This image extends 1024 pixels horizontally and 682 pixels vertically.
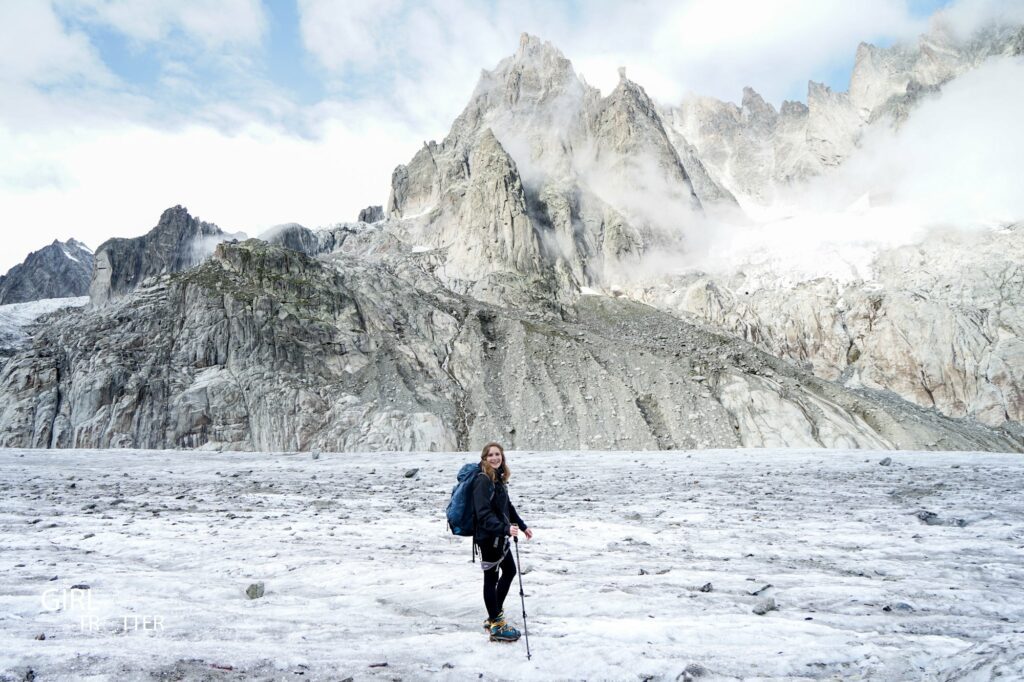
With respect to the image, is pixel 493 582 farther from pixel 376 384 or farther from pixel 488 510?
pixel 376 384

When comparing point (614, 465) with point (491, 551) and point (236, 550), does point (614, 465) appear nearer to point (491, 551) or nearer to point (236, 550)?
point (236, 550)

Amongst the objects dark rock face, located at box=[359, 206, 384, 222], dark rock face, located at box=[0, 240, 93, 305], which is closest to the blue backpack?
dark rock face, located at box=[359, 206, 384, 222]

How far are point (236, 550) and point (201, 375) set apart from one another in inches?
2408

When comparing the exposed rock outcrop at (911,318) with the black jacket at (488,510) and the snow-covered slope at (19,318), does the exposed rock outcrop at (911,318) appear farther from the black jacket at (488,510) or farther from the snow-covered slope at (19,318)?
the snow-covered slope at (19,318)

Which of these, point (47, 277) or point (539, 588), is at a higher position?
point (47, 277)

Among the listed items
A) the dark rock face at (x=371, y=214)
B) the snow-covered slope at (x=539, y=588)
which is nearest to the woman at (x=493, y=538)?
the snow-covered slope at (x=539, y=588)

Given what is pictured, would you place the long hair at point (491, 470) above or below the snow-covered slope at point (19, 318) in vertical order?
below

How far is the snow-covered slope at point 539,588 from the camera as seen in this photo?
638 centimetres

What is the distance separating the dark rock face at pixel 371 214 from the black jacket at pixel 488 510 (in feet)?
534

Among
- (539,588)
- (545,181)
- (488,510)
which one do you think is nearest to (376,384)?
(539,588)

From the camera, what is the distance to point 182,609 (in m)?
8.06

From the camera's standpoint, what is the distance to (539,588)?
934cm

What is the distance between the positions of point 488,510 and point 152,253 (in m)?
153

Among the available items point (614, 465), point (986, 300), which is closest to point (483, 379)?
point (614, 465)
